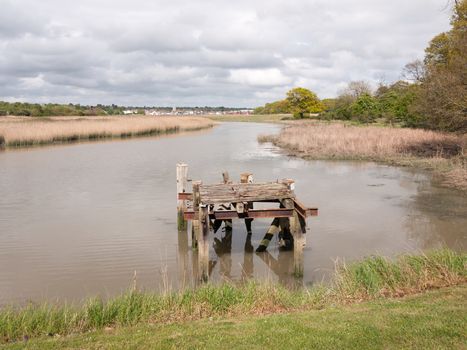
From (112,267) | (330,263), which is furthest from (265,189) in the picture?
(112,267)

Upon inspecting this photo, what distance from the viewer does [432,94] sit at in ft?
76.1

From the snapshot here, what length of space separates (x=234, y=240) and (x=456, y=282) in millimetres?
5670

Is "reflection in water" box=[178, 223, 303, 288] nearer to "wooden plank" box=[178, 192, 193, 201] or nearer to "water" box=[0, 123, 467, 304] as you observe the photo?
"water" box=[0, 123, 467, 304]

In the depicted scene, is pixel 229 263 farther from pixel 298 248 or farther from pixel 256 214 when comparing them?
pixel 298 248

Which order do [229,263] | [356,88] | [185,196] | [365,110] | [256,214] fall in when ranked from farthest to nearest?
[356,88]
[365,110]
[185,196]
[229,263]
[256,214]

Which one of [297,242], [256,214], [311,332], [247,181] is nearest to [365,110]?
[247,181]

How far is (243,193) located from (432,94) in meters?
17.3

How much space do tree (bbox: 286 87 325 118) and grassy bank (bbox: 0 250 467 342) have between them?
8891cm

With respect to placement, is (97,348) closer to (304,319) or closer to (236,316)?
(236,316)

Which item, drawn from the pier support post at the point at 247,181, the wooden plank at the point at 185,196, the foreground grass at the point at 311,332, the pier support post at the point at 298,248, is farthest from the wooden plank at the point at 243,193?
the foreground grass at the point at 311,332

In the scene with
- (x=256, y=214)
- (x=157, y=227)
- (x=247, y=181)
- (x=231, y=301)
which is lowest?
(x=157, y=227)

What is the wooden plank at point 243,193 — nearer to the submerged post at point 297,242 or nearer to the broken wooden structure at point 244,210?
the broken wooden structure at point 244,210

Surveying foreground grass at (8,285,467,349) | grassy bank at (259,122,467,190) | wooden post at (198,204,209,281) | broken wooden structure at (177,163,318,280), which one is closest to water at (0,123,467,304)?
wooden post at (198,204,209,281)

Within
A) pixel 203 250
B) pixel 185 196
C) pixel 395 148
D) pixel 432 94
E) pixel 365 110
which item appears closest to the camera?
pixel 203 250
